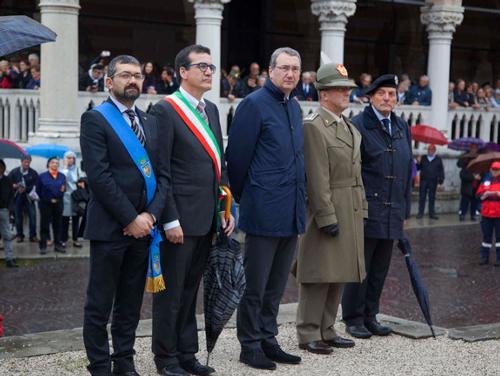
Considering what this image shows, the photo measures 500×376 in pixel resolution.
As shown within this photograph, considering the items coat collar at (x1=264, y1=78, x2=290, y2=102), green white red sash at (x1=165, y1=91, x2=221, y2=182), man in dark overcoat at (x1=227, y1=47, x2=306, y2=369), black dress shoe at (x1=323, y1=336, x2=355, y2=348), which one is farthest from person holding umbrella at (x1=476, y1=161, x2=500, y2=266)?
green white red sash at (x1=165, y1=91, x2=221, y2=182)

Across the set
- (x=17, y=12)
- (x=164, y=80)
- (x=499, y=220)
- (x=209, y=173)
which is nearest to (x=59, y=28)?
(x=164, y=80)

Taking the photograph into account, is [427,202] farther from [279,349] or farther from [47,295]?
[279,349]

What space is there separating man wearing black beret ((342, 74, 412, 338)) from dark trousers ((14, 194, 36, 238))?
791cm

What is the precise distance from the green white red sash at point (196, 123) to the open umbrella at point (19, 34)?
2.75 feet

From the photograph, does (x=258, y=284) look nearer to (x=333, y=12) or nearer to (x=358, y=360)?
(x=358, y=360)

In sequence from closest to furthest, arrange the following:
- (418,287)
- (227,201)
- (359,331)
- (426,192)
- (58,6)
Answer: (227,201), (359,331), (418,287), (58,6), (426,192)

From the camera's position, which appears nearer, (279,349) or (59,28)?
(279,349)

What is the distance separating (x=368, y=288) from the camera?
7578mm

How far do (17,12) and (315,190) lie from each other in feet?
50.1

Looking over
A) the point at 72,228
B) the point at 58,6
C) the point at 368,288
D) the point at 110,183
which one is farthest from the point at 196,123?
the point at 58,6

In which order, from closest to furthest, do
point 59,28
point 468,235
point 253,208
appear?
1. point 253,208
2. point 59,28
3. point 468,235

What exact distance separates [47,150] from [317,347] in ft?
27.8

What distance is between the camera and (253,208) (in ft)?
21.0

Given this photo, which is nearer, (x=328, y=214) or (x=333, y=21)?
(x=328, y=214)
